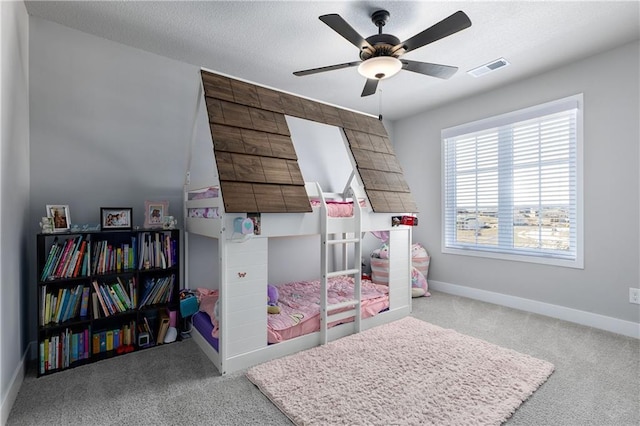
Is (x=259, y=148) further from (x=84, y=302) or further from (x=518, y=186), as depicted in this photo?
(x=518, y=186)

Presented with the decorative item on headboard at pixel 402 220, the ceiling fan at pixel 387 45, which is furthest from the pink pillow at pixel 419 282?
the ceiling fan at pixel 387 45

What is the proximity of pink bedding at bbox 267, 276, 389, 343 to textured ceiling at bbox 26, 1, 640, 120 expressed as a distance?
232cm

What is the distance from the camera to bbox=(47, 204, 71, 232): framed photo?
86.6 inches

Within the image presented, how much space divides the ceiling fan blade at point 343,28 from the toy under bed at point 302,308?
2075 mm

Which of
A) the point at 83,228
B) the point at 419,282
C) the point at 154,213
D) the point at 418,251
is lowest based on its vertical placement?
the point at 419,282

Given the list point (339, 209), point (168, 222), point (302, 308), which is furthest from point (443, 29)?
point (168, 222)

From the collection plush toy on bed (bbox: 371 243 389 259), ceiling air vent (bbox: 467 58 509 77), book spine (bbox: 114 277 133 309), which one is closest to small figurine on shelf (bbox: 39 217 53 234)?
book spine (bbox: 114 277 133 309)

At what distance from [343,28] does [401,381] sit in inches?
88.9

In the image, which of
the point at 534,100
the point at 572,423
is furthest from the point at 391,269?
the point at 534,100

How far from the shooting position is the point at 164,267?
2.54m

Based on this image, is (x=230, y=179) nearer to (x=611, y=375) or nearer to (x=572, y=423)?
(x=572, y=423)

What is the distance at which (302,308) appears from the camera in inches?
107

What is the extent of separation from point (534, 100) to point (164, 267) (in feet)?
13.3

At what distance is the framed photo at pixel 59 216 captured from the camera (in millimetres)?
2199
